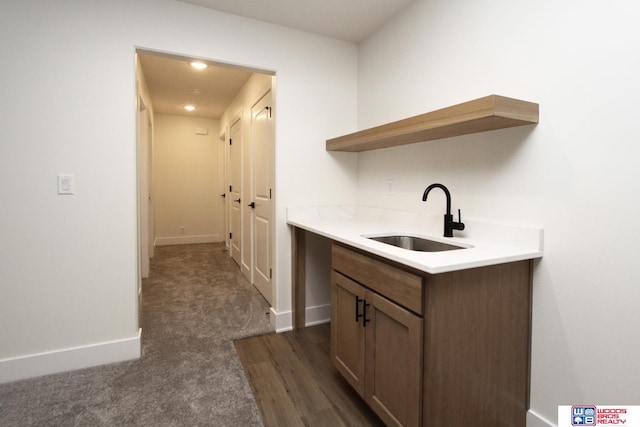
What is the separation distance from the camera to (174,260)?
4797mm

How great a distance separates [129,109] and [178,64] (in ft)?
5.31

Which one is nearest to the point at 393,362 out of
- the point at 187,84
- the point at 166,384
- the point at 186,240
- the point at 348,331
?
the point at 348,331

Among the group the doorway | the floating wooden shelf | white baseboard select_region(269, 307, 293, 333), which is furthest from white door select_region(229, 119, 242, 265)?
the floating wooden shelf

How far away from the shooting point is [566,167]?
1.30 metres

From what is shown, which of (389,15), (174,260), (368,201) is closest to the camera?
(389,15)

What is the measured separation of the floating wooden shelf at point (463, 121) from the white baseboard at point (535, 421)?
4.22 ft

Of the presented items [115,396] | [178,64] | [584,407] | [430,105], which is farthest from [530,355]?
[178,64]

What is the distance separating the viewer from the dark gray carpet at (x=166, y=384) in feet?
5.12

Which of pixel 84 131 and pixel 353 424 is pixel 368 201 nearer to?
pixel 353 424

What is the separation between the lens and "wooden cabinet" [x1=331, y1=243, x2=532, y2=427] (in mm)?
1170

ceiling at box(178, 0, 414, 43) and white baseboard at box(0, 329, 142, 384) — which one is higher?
ceiling at box(178, 0, 414, 43)

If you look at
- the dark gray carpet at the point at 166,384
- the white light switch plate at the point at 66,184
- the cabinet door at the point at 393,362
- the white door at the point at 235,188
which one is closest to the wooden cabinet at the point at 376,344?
the cabinet door at the point at 393,362

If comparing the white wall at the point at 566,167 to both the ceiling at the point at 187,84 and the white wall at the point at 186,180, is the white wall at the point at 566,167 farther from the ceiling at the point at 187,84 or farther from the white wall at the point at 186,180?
the white wall at the point at 186,180

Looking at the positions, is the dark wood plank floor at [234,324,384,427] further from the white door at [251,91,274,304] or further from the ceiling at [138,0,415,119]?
the ceiling at [138,0,415,119]
